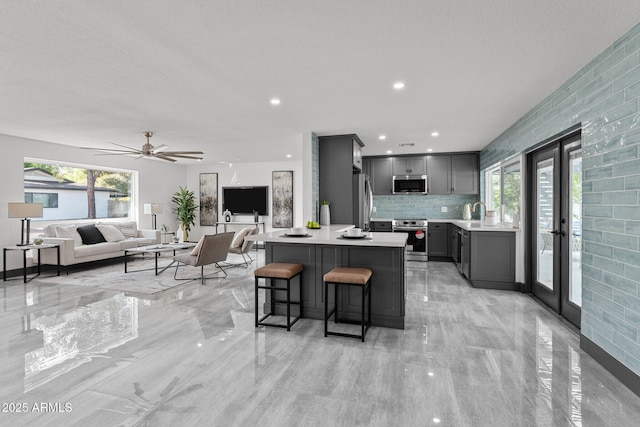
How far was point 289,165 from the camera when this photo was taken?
891cm

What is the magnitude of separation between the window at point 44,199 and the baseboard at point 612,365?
8.26m

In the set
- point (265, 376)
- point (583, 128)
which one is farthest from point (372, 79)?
point (265, 376)

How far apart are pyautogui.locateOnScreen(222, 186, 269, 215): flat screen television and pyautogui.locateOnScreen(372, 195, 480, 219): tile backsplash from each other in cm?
314

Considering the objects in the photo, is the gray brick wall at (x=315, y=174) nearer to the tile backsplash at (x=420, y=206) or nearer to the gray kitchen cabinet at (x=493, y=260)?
the gray kitchen cabinet at (x=493, y=260)

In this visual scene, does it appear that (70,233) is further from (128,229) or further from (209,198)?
(209,198)

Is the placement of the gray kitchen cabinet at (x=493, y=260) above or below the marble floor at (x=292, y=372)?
above

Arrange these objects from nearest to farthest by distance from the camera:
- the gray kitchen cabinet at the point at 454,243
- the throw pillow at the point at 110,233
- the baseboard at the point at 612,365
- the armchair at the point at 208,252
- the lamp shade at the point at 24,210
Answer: the baseboard at the point at 612,365, the armchair at the point at 208,252, the lamp shade at the point at 24,210, the gray kitchen cabinet at the point at 454,243, the throw pillow at the point at 110,233

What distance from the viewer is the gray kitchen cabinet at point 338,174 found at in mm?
5160

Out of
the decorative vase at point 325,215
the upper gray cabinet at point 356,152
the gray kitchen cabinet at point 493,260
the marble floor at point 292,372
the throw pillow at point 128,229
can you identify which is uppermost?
the upper gray cabinet at point 356,152

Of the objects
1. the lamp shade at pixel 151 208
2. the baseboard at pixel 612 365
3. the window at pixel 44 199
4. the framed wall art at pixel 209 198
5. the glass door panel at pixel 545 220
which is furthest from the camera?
the framed wall art at pixel 209 198

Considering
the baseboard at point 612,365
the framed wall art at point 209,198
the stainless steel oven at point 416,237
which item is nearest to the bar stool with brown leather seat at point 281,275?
the baseboard at point 612,365

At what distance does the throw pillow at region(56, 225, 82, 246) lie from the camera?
19.7 ft

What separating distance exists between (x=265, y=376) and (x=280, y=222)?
22.1ft

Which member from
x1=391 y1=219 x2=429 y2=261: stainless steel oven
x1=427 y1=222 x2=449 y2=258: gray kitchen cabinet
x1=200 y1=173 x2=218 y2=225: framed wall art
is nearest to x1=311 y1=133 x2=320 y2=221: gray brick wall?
x1=391 y1=219 x2=429 y2=261: stainless steel oven
